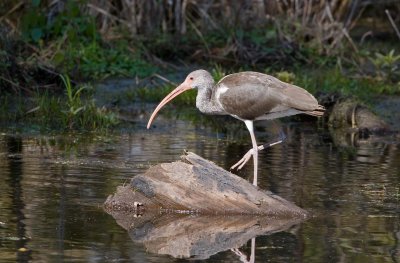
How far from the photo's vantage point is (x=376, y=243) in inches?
325

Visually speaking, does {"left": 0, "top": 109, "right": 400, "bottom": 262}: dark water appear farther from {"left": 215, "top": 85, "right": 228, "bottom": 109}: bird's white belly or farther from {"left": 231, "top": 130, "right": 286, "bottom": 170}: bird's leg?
{"left": 215, "top": 85, "right": 228, "bottom": 109}: bird's white belly

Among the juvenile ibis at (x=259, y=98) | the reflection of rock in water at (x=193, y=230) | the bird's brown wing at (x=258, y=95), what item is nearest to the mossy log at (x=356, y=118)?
the juvenile ibis at (x=259, y=98)

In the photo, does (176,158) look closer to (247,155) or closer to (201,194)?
(247,155)

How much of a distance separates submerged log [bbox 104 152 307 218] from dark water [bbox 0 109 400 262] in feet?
1.02

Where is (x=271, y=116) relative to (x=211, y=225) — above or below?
above

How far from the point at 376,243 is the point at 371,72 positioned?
9.04 metres

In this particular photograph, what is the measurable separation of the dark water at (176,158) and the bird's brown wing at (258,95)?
71 centimetres

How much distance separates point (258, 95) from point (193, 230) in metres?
2.16

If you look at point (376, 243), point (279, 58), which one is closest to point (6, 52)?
point (279, 58)

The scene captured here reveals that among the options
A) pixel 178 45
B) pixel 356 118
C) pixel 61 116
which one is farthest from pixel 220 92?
pixel 178 45

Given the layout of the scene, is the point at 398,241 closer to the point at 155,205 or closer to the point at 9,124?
the point at 155,205

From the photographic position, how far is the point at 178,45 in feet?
57.6

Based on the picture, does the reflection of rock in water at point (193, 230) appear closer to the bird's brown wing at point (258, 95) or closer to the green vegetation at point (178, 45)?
the bird's brown wing at point (258, 95)

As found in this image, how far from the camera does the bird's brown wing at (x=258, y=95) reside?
10281 millimetres
